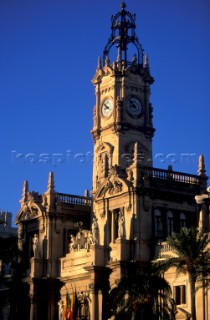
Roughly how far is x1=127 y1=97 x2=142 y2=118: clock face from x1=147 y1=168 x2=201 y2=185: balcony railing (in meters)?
10.6

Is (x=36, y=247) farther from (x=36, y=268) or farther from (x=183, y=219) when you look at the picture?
(x=183, y=219)

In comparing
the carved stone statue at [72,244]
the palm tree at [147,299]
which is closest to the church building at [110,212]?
the carved stone statue at [72,244]

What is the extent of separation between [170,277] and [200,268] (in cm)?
1044

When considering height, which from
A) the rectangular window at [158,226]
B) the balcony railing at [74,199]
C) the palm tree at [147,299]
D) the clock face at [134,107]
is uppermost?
the clock face at [134,107]

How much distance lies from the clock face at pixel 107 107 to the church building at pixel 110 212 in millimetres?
96

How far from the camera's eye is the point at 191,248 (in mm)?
52156

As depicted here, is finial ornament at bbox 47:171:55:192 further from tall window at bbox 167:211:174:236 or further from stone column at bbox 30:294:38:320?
tall window at bbox 167:211:174:236

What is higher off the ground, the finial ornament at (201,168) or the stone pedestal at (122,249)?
the finial ornament at (201,168)

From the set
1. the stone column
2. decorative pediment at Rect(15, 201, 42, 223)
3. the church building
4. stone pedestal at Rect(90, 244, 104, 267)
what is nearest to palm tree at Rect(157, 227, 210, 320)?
the church building

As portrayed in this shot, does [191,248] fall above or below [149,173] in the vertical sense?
below

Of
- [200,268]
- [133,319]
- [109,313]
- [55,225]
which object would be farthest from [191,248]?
[55,225]

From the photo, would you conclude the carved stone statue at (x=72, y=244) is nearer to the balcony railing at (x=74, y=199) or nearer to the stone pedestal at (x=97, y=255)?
the stone pedestal at (x=97, y=255)

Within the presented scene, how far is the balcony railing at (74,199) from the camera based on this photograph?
78731mm

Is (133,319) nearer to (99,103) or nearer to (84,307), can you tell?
(84,307)
